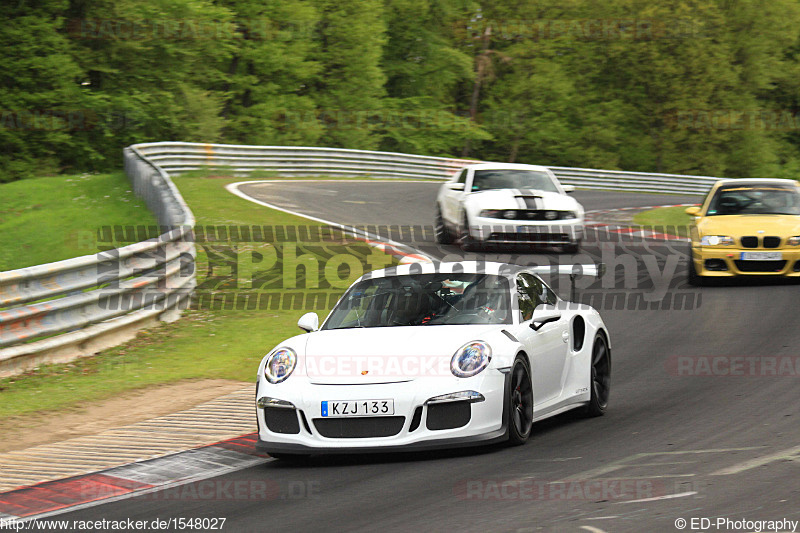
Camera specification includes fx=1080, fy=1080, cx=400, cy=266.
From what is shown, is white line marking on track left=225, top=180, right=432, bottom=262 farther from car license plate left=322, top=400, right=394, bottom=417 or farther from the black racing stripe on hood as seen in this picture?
car license plate left=322, top=400, right=394, bottom=417

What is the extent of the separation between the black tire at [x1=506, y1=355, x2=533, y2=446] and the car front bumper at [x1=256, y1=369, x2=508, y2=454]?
10 cm

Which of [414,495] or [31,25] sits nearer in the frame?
[414,495]

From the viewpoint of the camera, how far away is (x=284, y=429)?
23.8ft

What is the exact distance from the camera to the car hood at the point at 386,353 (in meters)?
7.20

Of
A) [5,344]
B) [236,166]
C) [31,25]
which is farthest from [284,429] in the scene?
[31,25]

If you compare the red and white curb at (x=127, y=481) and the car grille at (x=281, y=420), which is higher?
the car grille at (x=281, y=420)

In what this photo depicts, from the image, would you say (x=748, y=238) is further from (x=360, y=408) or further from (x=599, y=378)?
(x=360, y=408)

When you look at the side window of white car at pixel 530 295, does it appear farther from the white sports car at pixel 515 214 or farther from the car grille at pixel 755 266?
the white sports car at pixel 515 214

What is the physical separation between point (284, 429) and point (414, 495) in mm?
1355

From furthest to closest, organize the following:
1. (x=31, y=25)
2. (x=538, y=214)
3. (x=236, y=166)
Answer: (x=31, y=25), (x=236, y=166), (x=538, y=214)

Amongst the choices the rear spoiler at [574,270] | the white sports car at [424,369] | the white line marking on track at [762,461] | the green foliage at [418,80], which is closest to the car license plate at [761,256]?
the rear spoiler at [574,270]

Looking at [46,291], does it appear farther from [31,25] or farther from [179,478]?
[31,25]

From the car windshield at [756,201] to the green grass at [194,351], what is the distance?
542cm

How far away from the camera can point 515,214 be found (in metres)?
18.0
